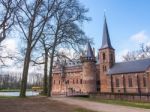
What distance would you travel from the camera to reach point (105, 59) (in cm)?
6025

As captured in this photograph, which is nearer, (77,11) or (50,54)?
(77,11)

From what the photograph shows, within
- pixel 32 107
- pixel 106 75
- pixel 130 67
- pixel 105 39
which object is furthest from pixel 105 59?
pixel 32 107

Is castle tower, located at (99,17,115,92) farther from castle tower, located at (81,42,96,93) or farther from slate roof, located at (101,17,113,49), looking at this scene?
castle tower, located at (81,42,96,93)

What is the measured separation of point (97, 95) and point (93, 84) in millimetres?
16919

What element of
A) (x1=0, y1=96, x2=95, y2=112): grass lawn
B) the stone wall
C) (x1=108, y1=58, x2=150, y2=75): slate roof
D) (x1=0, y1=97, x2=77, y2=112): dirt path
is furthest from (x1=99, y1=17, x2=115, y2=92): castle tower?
(x1=0, y1=97, x2=77, y2=112): dirt path

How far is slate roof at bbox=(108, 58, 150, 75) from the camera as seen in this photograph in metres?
50.3

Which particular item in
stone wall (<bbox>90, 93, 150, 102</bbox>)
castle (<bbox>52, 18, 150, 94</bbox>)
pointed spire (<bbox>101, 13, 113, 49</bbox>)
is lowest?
stone wall (<bbox>90, 93, 150, 102</bbox>)

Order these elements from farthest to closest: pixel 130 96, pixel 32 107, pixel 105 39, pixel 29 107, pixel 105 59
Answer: pixel 105 59, pixel 105 39, pixel 130 96, pixel 32 107, pixel 29 107

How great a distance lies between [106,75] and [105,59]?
448cm

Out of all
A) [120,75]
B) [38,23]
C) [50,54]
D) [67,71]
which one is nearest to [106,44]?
[120,75]

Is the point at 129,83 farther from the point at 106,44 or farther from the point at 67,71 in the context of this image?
the point at 67,71

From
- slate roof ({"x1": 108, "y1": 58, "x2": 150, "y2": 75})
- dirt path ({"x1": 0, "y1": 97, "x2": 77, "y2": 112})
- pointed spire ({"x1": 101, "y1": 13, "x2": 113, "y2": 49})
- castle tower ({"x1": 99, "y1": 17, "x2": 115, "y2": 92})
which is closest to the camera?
dirt path ({"x1": 0, "y1": 97, "x2": 77, "y2": 112})

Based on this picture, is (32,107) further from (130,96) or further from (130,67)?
(130,67)

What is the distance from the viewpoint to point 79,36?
25.6 m
